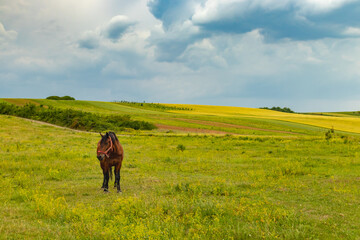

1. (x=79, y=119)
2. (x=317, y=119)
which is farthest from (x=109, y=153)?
(x=317, y=119)

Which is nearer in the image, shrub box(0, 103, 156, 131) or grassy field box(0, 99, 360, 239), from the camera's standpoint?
grassy field box(0, 99, 360, 239)

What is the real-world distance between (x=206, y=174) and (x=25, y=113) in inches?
2573

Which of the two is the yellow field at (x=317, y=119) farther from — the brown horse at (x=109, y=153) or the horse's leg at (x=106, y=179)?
the horse's leg at (x=106, y=179)

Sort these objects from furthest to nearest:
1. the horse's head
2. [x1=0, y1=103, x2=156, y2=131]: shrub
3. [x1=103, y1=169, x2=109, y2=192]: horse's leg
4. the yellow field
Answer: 1. the yellow field
2. [x1=0, y1=103, x2=156, y2=131]: shrub
3. [x1=103, y1=169, x2=109, y2=192]: horse's leg
4. the horse's head

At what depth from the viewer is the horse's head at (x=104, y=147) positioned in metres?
12.0

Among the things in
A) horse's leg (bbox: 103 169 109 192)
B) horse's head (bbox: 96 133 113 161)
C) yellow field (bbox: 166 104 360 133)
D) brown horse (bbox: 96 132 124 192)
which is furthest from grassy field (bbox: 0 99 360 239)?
yellow field (bbox: 166 104 360 133)

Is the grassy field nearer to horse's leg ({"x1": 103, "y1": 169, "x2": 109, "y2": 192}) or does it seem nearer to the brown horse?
horse's leg ({"x1": 103, "y1": 169, "x2": 109, "y2": 192})

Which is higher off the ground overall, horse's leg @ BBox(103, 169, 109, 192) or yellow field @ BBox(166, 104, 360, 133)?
yellow field @ BBox(166, 104, 360, 133)

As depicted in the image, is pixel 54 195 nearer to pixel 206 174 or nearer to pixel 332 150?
pixel 206 174

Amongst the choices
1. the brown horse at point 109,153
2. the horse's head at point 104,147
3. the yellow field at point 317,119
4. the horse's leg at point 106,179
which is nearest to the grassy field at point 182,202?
the horse's leg at point 106,179

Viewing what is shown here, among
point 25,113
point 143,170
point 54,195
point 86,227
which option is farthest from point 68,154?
point 25,113

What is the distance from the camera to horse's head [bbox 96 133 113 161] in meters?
12.0

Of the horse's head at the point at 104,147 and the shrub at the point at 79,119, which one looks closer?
the horse's head at the point at 104,147

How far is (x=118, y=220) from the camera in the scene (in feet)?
29.0
